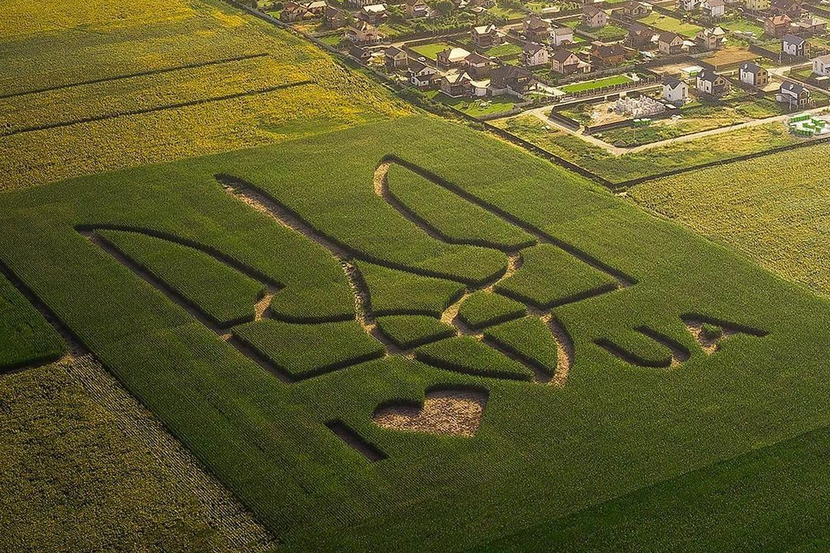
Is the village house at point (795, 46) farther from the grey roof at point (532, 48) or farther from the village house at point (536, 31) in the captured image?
the village house at point (536, 31)

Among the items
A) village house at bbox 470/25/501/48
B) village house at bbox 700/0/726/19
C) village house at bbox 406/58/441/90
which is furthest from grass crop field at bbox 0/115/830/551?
village house at bbox 700/0/726/19

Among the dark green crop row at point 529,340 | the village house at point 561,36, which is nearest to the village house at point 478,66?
the village house at point 561,36

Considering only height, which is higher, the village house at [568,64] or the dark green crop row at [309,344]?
the village house at [568,64]

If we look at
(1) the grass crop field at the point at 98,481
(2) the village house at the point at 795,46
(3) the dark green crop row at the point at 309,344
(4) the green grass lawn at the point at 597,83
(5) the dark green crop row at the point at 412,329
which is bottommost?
(1) the grass crop field at the point at 98,481

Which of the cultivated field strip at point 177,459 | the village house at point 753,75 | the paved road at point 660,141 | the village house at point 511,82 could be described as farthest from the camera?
the village house at point 511,82

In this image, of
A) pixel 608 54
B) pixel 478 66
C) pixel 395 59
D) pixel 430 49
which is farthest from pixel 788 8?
pixel 395 59

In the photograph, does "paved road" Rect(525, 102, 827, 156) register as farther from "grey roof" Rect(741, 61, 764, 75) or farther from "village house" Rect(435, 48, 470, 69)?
"village house" Rect(435, 48, 470, 69)
